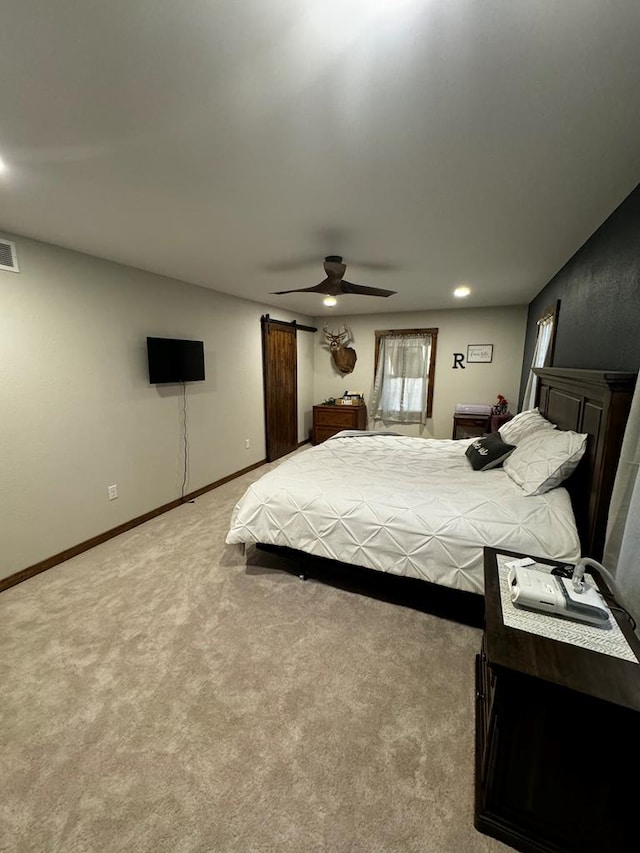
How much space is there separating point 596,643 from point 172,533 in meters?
3.00

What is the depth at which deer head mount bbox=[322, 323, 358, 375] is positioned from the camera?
601cm

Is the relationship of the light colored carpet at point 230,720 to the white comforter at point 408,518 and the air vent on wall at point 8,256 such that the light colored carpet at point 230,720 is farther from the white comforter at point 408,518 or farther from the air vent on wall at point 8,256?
the air vent on wall at point 8,256

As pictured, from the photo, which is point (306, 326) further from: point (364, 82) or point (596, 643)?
point (596, 643)

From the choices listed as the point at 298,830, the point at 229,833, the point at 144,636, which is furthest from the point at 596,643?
the point at 144,636

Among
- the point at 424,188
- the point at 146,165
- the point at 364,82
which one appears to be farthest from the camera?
the point at 424,188

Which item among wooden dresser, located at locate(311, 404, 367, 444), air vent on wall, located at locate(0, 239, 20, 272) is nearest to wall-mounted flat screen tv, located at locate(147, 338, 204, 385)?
air vent on wall, located at locate(0, 239, 20, 272)

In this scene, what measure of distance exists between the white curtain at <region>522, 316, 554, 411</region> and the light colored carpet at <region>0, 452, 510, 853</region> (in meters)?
2.55

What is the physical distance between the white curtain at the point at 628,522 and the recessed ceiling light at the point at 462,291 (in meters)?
2.86

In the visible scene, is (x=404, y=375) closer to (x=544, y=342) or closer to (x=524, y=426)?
(x=544, y=342)

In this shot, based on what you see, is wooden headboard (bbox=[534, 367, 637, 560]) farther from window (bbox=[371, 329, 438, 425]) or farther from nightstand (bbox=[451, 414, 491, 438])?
window (bbox=[371, 329, 438, 425])

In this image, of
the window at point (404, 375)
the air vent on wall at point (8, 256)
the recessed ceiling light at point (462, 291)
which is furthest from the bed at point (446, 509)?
the window at point (404, 375)

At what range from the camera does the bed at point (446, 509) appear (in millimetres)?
1771

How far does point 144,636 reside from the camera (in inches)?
78.2

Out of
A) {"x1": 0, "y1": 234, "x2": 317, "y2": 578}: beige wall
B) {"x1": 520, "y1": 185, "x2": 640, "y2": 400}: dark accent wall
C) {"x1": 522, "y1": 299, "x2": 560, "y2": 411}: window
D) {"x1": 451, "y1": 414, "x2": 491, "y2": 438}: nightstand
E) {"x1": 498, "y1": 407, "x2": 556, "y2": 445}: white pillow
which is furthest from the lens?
{"x1": 451, "y1": 414, "x2": 491, "y2": 438}: nightstand
